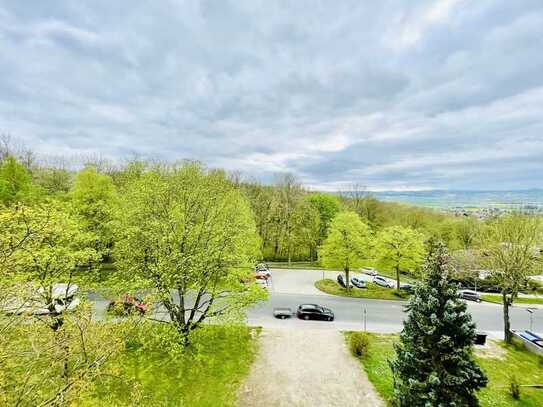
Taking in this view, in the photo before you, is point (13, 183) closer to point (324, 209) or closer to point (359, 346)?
point (359, 346)

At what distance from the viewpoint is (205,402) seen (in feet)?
36.7

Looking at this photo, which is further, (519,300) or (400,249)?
(519,300)

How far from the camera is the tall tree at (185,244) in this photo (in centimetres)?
1334

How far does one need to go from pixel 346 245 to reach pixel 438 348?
1773cm

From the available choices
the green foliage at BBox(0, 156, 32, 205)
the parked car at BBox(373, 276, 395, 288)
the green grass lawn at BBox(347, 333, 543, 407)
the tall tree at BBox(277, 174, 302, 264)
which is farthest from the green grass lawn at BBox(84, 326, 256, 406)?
the tall tree at BBox(277, 174, 302, 264)

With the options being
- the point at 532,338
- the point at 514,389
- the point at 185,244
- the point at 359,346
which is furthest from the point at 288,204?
the point at 514,389

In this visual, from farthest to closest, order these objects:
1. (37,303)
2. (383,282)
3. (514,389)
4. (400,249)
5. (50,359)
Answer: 1. (383,282)
2. (400,249)
3. (514,389)
4. (37,303)
5. (50,359)

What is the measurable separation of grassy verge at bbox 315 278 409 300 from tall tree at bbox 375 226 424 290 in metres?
2.50

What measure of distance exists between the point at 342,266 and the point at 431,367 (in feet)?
59.0

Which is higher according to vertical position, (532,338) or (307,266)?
(307,266)

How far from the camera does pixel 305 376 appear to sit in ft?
42.7

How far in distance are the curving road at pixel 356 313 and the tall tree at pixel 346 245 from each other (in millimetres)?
3198

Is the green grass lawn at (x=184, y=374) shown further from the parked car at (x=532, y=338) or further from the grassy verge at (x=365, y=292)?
the parked car at (x=532, y=338)

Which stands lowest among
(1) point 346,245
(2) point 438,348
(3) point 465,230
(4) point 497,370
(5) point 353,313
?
(4) point 497,370
